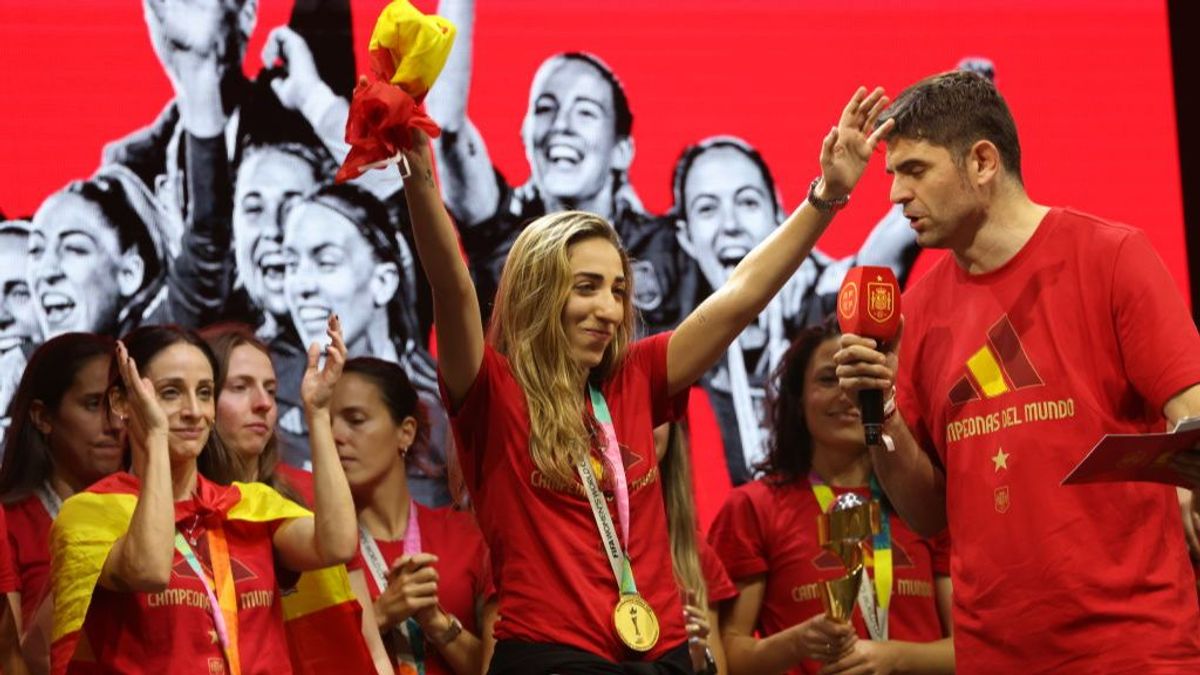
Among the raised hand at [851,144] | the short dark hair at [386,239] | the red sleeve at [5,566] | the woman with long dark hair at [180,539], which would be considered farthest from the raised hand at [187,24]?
the raised hand at [851,144]

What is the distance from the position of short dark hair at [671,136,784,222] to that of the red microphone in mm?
2030

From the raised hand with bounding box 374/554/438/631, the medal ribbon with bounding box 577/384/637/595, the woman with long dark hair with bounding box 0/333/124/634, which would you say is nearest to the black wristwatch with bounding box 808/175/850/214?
the medal ribbon with bounding box 577/384/637/595

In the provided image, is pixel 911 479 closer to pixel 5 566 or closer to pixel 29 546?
pixel 5 566

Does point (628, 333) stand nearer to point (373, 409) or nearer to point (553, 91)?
point (373, 409)

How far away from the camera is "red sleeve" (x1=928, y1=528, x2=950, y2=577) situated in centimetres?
501

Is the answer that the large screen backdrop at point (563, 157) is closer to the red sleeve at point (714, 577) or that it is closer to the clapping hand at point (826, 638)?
the red sleeve at point (714, 577)

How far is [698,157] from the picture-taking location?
18.0 ft

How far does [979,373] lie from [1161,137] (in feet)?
8.68

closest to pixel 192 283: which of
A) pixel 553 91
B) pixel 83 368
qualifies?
pixel 83 368

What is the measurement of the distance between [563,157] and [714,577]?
148 cm

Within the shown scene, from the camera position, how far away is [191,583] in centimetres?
387

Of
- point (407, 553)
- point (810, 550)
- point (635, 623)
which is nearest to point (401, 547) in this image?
point (407, 553)

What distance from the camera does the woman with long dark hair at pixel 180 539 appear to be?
377cm

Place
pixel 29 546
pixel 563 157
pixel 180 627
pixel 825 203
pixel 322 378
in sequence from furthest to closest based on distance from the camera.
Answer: pixel 563 157 < pixel 29 546 < pixel 322 378 < pixel 180 627 < pixel 825 203
